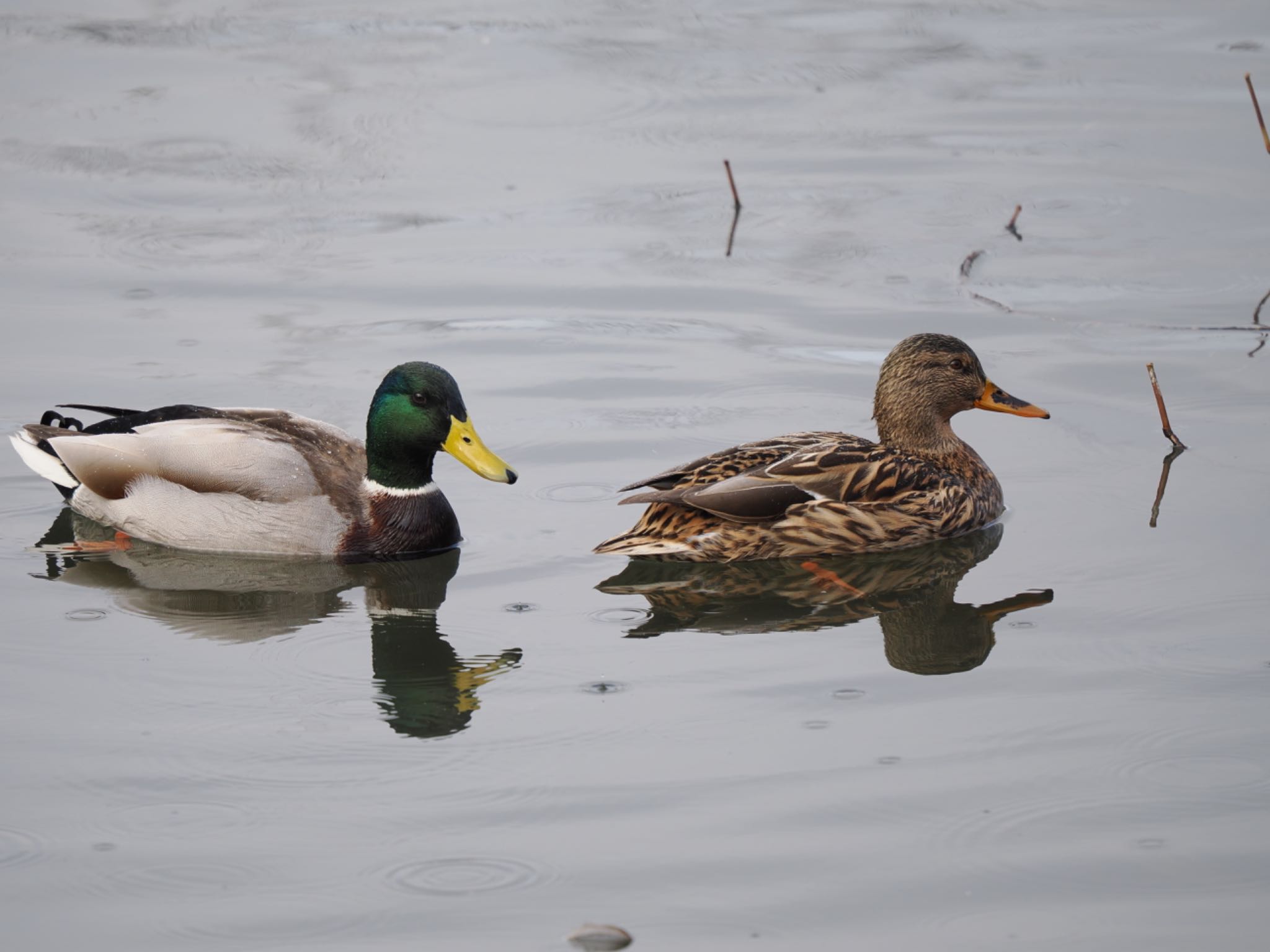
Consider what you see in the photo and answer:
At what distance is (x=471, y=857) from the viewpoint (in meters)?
5.17

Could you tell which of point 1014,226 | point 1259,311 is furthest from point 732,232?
point 1259,311

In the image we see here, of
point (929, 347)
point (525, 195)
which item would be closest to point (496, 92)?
point (525, 195)

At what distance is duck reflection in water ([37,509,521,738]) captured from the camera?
6.42 metres

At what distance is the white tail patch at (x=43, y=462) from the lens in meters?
8.37

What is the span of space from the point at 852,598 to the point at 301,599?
7.16 ft

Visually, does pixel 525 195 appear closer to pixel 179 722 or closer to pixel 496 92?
pixel 496 92

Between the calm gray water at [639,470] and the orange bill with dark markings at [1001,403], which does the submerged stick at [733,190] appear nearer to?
the calm gray water at [639,470]

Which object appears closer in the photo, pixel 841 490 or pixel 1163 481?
pixel 841 490

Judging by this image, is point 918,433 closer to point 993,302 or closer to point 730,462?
point 730,462

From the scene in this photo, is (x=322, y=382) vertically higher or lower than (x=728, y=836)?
higher

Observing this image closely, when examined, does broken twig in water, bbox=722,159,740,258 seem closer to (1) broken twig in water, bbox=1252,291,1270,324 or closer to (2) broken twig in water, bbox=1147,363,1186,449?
(1) broken twig in water, bbox=1252,291,1270,324

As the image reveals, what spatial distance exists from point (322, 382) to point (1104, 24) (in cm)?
934

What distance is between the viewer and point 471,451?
7.94 m

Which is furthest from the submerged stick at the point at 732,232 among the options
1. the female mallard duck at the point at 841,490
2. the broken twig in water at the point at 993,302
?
the female mallard duck at the point at 841,490
